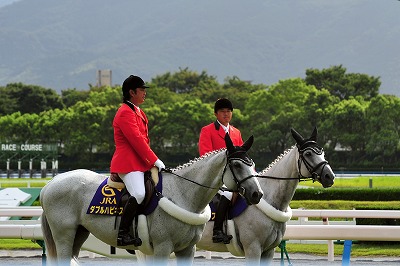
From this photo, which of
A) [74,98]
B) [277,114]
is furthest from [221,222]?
[74,98]

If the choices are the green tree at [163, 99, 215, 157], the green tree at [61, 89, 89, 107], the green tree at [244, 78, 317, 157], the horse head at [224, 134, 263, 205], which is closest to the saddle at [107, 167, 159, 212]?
the horse head at [224, 134, 263, 205]

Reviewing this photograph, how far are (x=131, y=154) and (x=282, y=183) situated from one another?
191cm

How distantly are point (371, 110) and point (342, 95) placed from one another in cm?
1762

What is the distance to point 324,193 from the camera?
26.8m

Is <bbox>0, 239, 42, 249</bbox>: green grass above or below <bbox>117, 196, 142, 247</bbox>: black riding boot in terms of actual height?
below

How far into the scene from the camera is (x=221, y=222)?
8.57m

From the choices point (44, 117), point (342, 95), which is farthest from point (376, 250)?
point (342, 95)

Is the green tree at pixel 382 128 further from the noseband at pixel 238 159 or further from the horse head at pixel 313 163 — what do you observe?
the noseband at pixel 238 159

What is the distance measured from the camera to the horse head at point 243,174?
269 inches

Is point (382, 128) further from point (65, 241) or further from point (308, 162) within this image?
point (65, 241)

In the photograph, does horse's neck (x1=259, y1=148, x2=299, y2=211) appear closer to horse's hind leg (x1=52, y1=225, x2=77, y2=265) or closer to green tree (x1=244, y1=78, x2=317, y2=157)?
horse's hind leg (x1=52, y1=225, x2=77, y2=265)

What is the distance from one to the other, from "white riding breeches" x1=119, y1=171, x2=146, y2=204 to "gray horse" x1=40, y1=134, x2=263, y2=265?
17cm

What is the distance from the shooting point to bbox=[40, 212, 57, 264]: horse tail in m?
7.59

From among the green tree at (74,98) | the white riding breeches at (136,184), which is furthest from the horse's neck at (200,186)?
the green tree at (74,98)
